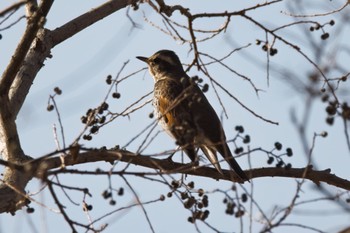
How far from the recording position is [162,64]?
11.3 m

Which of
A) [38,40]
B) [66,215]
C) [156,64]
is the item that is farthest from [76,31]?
[66,215]

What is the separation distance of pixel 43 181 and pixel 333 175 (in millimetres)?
3978

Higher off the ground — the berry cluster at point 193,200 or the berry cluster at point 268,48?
the berry cluster at point 268,48

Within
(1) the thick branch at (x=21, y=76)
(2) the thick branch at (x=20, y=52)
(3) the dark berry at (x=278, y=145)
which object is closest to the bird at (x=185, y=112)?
(3) the dark berry at (x=278, y=145)

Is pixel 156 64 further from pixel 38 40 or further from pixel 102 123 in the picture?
pixel 102 123

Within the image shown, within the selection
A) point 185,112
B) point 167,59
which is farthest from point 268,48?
point 167,59

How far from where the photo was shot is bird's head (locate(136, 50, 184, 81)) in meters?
11.2

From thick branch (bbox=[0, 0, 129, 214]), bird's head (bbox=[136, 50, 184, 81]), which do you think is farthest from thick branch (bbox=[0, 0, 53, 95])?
bird's head (bbox=[136, 50, 184, 81])

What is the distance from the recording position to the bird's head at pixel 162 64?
1119 cm

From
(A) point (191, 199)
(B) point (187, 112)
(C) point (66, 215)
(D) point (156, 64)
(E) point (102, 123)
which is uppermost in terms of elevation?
(D) point (156, 64)

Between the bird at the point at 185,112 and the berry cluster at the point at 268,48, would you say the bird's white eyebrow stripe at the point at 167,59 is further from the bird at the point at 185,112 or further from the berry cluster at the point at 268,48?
the berry cluster at the point at 268,48

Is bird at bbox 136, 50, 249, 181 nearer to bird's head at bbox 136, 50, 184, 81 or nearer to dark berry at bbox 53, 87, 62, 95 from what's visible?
bird's head at bbox 136, 50, 184, 81

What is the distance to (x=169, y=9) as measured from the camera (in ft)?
26.2

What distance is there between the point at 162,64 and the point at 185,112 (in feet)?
10.7
